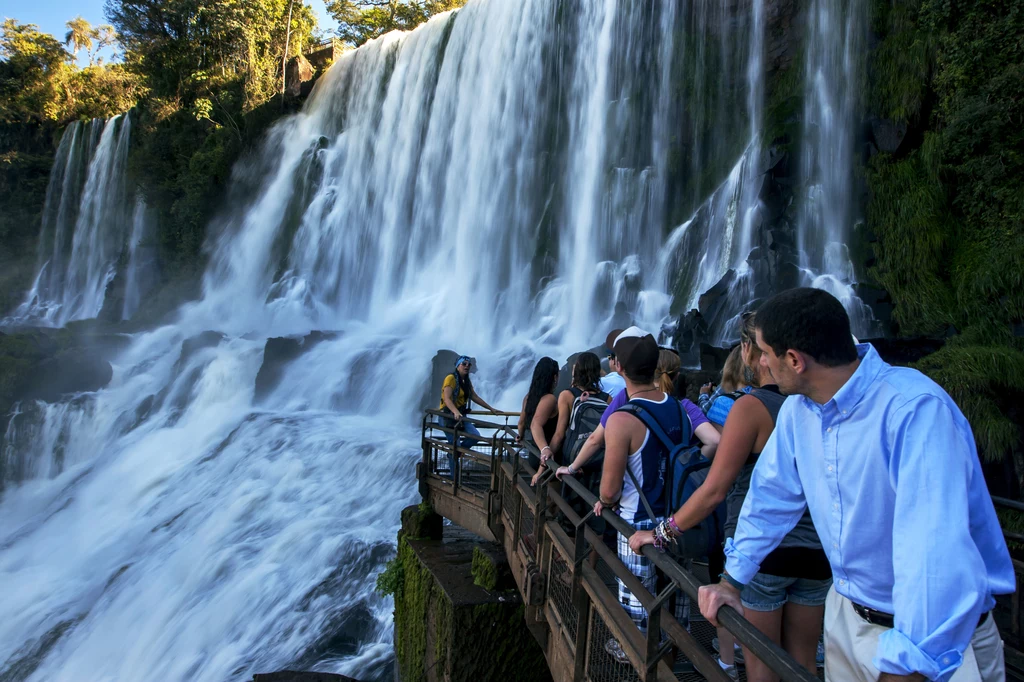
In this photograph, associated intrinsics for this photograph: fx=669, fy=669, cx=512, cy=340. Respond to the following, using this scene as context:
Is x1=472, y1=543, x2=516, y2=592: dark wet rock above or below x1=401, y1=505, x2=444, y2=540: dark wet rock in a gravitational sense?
above

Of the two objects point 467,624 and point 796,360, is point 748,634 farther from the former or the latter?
point 467,624

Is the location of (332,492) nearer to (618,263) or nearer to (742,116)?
(618,263)

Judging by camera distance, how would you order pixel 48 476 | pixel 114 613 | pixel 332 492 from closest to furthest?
pixel 114 613 < pixel 332 492 < pixel 48 476

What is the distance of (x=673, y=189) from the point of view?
17719mm

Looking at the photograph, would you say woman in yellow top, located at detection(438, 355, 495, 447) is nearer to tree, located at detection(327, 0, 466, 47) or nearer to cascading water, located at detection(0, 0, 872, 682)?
cascading water, located at detection(0, 0, 872, 682)

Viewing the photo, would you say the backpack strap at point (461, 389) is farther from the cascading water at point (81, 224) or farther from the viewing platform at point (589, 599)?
the cascading water at point (81, 224)

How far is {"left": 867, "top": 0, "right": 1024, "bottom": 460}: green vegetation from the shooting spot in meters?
9.91

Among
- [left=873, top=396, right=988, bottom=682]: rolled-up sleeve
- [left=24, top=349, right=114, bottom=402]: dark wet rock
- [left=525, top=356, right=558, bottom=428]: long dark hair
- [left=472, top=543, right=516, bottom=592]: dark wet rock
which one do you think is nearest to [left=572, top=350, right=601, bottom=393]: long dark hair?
[left=525, top=356, right=558, bottom=428]: long dark hair

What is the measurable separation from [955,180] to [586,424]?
11.2 metres

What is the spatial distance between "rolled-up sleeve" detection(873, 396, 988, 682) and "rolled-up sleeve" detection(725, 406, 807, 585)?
43 cm

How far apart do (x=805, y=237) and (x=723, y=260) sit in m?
1.70

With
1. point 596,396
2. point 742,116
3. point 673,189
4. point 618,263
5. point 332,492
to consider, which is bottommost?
point 332,492

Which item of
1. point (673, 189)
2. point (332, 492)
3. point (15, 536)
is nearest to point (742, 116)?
point (673, 189)

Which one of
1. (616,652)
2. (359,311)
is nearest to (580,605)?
(616,652)
